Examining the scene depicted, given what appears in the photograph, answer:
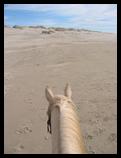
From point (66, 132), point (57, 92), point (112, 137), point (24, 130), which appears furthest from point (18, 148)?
point (66, 132)

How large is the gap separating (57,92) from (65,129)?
788 cm

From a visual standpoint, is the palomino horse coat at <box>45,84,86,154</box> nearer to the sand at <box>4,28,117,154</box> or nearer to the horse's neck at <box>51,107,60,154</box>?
the horse's neck at <box>51,107,60,154</box>

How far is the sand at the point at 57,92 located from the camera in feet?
23.8

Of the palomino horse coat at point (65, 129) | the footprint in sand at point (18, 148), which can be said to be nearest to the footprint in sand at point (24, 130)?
the footprint in sand at point (18, 148)

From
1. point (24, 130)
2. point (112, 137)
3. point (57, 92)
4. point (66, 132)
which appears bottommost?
point (66, 132)

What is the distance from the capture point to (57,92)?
33.9 feet

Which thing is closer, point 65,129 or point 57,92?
point 65,129

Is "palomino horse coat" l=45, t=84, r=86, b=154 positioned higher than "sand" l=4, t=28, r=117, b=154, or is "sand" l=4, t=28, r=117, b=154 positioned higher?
"sand" l=4, t=28, r=117, b=154

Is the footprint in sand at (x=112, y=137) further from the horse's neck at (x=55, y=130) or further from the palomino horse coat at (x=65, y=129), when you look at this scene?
the horse's neck at (x=55, y=130)

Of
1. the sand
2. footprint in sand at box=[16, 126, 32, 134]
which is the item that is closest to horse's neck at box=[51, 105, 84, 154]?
the sand

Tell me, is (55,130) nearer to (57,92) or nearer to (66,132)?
(66,132)

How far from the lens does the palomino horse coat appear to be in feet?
7.52

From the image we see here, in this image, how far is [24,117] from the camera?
8.55 meters

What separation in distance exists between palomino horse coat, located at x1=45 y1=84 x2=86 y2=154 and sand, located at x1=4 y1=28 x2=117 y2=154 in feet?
13.6
